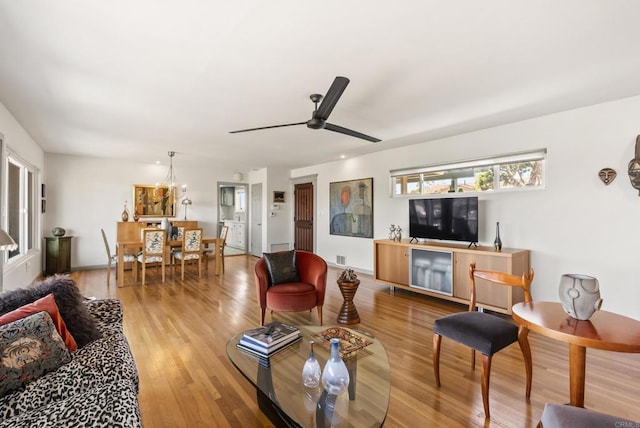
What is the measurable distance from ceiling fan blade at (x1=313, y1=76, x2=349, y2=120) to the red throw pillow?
229 cm

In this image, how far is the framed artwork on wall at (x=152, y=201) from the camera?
6953 mm

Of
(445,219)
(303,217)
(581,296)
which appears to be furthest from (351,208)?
(581,296)

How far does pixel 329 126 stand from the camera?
10.1ft

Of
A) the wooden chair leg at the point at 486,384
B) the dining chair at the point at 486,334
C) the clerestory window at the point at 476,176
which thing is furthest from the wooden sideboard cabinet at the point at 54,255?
the wooden chair leg at the point at 486,384

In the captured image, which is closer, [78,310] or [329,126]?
[78,310]

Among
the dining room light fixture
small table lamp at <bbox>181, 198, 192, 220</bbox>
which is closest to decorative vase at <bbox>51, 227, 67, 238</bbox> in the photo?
the dining room light fixture

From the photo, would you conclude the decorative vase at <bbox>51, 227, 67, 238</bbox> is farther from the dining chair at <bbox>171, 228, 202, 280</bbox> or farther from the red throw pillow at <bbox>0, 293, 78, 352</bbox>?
the red throw pillow at <bbox>0, 293, 78, 352</bbox>

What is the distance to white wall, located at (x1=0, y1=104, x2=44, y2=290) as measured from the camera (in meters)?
3.58

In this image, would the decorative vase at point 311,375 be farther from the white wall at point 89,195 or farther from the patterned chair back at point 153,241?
the white wall at point 89,195

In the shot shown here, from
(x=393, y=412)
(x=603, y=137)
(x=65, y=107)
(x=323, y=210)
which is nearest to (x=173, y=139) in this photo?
(x=65, y=107)

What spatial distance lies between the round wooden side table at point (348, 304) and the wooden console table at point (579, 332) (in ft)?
5.80

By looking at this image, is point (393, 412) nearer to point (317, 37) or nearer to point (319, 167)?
point (317, 37)

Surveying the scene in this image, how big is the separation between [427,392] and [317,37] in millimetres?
2589

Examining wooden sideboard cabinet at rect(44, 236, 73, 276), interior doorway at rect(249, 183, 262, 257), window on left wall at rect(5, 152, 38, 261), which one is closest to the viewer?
window on left wall at rect(5, 152, 38, 261)
